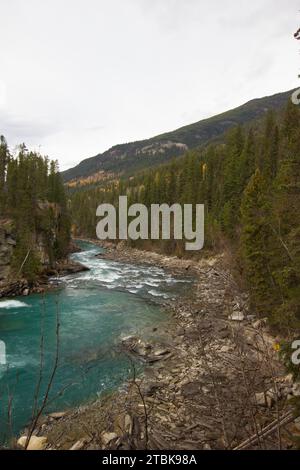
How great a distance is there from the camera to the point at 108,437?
29.9ft

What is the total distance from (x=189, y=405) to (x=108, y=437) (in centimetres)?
317

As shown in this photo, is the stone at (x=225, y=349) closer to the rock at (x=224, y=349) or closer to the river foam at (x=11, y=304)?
the rock at (x=224, y=349)

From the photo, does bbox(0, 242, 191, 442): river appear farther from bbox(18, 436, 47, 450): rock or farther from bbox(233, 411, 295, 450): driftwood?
bbox(233, 411, 295, 450): driftwood

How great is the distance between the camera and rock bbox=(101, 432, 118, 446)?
353 inches

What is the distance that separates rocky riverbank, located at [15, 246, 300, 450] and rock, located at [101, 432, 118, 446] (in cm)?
2

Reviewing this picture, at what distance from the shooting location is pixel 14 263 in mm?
31797

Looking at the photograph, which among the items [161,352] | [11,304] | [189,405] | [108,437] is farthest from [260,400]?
[11,304]

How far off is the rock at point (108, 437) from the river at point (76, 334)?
7.09 feet

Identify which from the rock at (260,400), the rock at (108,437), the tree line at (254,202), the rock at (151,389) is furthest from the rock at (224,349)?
the rock at (108,437)

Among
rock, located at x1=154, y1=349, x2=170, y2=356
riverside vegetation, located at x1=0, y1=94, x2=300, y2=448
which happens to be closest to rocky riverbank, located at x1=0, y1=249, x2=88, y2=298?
riverside vegetation, located at x1=0, y1=94, x2=300, y2=448

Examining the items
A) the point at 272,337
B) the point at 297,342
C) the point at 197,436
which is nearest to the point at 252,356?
the point at 272,337

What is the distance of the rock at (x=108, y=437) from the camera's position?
29.4 feet

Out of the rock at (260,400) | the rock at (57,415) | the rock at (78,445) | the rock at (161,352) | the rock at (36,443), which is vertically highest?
the rock at (260,400)

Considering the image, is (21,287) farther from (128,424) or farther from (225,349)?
(128,424)
